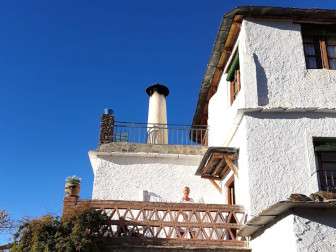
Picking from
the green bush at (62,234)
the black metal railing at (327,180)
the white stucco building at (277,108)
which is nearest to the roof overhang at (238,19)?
the white stucco building at (277,108)

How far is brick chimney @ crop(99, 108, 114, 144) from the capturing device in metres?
13.9

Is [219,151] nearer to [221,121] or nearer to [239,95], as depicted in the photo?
[239,95]

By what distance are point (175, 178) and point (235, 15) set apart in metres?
5.05

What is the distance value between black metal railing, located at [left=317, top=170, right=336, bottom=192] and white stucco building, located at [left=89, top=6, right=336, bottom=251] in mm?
22

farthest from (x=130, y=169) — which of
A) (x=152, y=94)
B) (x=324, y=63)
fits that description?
(x=152, y=94)

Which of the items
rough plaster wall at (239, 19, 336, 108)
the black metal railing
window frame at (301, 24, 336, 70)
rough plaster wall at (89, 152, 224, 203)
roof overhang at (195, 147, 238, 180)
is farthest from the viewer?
rough plaster wall at (89, 152, 224, 203)

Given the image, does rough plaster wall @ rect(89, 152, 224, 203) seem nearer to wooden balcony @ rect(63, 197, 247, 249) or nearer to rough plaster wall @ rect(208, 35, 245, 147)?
rough plaster wall @ rect(208, 35, 245, 147)

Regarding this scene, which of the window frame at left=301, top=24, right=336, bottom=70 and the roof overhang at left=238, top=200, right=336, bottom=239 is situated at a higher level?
the window frame at left=301, top=24, right=336, bottom=70

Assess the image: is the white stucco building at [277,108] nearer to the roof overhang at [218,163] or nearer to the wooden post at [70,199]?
the roof overhang at [218,163]

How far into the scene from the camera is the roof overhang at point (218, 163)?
36.0ft

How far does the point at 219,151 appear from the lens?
36.1ft

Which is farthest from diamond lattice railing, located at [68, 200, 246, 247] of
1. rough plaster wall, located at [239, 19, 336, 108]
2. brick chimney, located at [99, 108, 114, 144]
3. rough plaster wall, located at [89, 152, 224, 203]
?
brick chimney, located at [99, 108, 114, 144]

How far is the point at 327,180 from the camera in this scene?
33.0ft

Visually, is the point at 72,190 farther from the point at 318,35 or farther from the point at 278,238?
the point at 318,35
